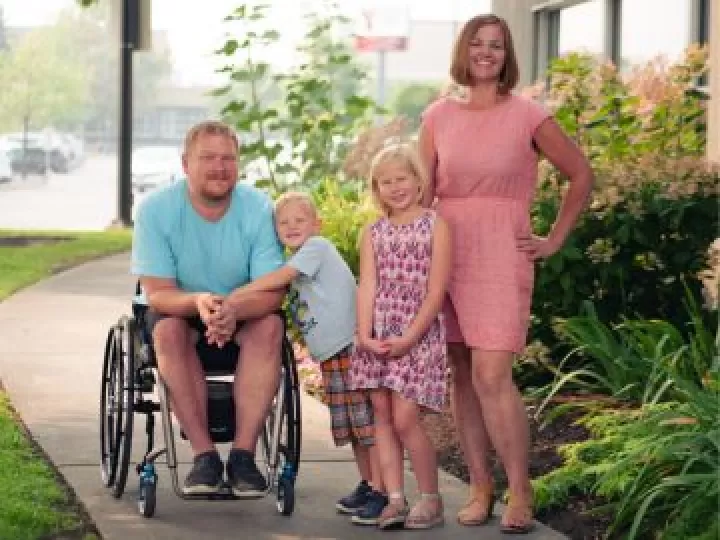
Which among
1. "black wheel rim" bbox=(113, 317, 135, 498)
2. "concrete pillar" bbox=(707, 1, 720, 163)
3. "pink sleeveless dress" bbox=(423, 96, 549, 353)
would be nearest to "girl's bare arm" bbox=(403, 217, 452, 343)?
"pink sleeveless dress" bbox=(423, 96, 549, 353)

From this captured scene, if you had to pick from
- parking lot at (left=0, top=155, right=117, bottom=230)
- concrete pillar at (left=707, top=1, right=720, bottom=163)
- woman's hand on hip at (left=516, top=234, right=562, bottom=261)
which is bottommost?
parking lot at (left=0, top=155, right=117, bottom=230)

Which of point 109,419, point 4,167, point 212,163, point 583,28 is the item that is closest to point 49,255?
point 583,28

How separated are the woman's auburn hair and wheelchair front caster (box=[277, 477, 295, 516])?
4.73ft

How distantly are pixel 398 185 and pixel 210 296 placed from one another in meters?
0.72

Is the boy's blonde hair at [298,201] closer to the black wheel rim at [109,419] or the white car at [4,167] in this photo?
the black wheel rim at [109,419]

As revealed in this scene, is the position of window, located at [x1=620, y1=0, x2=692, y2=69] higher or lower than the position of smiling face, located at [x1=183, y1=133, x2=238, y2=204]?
higher

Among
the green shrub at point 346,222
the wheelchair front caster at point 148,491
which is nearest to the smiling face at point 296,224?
the wheelchair front caster at point 148,491

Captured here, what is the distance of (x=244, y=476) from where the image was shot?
246 inches

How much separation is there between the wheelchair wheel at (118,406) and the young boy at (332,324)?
0.49 m

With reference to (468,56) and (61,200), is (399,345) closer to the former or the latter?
(468,56)

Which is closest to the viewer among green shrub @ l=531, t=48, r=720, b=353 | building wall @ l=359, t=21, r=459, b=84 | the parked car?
green shrub @ l=531, t=48, r=720, b=353

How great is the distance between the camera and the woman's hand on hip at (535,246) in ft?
20.3

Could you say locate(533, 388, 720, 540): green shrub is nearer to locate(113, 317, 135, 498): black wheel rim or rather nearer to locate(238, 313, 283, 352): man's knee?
locate(238, 313, 283, 352): man's knee

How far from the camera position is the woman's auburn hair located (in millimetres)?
6172
